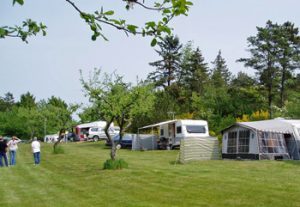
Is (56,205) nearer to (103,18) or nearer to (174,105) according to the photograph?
(103,18)

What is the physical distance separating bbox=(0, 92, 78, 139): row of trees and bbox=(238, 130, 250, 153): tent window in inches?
474

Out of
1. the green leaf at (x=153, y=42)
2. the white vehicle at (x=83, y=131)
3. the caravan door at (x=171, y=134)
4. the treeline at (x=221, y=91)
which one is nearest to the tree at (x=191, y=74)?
the treeline at (x=221, y=91)

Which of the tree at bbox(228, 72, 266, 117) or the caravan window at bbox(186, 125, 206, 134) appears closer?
the caravan window at bbox(186, 125, 206, 134)

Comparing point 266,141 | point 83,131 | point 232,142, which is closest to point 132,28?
point 266,141

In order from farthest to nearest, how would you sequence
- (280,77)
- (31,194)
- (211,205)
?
1. (280,77)
2. (31,194)
3. (211,205)

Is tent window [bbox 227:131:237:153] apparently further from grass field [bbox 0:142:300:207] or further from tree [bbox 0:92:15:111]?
tree [bbox 0:92:15:111]

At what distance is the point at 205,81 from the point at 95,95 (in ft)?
145

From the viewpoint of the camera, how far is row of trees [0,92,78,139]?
30.8m

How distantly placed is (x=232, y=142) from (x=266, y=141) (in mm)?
2424

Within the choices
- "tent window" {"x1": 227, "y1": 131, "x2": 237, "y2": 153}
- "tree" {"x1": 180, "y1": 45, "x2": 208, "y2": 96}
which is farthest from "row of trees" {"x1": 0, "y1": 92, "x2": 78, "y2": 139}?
"tree" {"x1": 180, "y1": 45, "x2": 208, "y2": 96}

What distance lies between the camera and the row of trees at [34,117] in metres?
30.8

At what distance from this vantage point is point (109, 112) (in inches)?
712

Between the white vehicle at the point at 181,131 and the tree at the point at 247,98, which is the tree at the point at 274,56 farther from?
the white vehicle at the point at 181,131

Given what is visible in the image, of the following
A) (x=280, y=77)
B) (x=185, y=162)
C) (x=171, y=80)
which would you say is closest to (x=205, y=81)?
(x=171, y=80)
